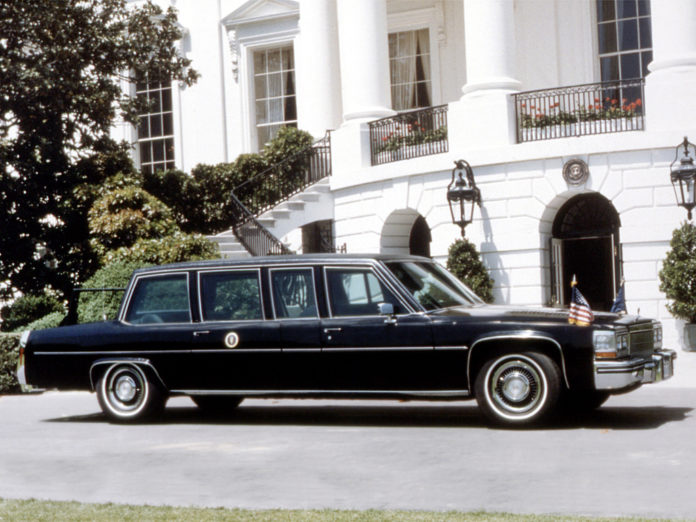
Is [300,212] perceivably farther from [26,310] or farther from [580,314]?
[580,314]

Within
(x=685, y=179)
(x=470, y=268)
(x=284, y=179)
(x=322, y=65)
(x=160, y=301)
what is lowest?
(x=160, y=301)

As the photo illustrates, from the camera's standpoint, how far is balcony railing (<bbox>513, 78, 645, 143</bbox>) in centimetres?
2217

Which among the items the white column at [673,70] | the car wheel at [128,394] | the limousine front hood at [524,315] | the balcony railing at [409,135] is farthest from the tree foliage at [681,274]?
the car wheel at [128,394]

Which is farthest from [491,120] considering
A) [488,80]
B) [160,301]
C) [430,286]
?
[160,301]

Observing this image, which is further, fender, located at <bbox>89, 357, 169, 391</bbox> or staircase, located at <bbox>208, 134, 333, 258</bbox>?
staircase, located at <bbox>208, 134, 333, 258</bbox>

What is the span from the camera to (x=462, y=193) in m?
23.0

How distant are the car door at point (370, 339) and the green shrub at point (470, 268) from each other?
1132 cm

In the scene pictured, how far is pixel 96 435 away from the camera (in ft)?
37.9

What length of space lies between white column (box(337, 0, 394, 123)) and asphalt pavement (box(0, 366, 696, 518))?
13630 mm

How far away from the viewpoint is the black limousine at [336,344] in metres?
10.6

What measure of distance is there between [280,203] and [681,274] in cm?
1017

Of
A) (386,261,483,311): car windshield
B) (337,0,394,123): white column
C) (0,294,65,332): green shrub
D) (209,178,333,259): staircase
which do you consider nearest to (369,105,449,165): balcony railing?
(337,0,394,123): white column

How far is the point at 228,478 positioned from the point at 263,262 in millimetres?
3577

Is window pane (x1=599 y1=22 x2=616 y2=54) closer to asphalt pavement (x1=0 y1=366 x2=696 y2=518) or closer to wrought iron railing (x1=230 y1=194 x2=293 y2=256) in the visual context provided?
wrought iron railing (x1=230 y1=194 x2=293 y2=256)
